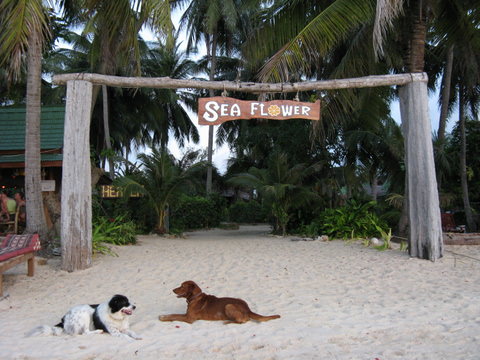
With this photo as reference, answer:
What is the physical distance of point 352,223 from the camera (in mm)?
11695

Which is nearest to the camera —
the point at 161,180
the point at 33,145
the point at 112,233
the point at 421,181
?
the point at 421,181

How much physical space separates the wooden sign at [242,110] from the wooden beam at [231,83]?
1.70 ft

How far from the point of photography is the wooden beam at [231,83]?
769 cm

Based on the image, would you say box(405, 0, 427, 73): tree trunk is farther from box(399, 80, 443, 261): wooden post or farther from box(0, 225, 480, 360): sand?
box(0, 225, 480, 360): sand

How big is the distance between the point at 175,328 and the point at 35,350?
1.32m

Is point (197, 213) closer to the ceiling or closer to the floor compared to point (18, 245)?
closer to the ceiling

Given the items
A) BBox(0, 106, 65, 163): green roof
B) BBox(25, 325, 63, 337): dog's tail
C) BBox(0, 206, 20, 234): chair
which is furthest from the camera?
BBox(0, 106, 65, 163): green roof

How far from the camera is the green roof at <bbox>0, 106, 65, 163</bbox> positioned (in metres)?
10.3

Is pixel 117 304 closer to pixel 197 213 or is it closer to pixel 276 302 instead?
pixel 276 302

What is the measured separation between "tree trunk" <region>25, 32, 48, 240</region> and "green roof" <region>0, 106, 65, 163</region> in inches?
64.4

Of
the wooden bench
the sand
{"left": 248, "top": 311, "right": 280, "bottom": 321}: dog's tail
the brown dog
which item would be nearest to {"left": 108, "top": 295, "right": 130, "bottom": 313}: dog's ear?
the sand

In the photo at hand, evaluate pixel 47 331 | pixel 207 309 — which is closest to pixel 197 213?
pixel 207 309

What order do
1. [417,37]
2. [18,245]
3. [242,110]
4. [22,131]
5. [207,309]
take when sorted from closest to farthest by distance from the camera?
[207,309] → [18,245] → [242,110] → [417,37] → [22,131]

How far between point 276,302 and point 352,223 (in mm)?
6769
